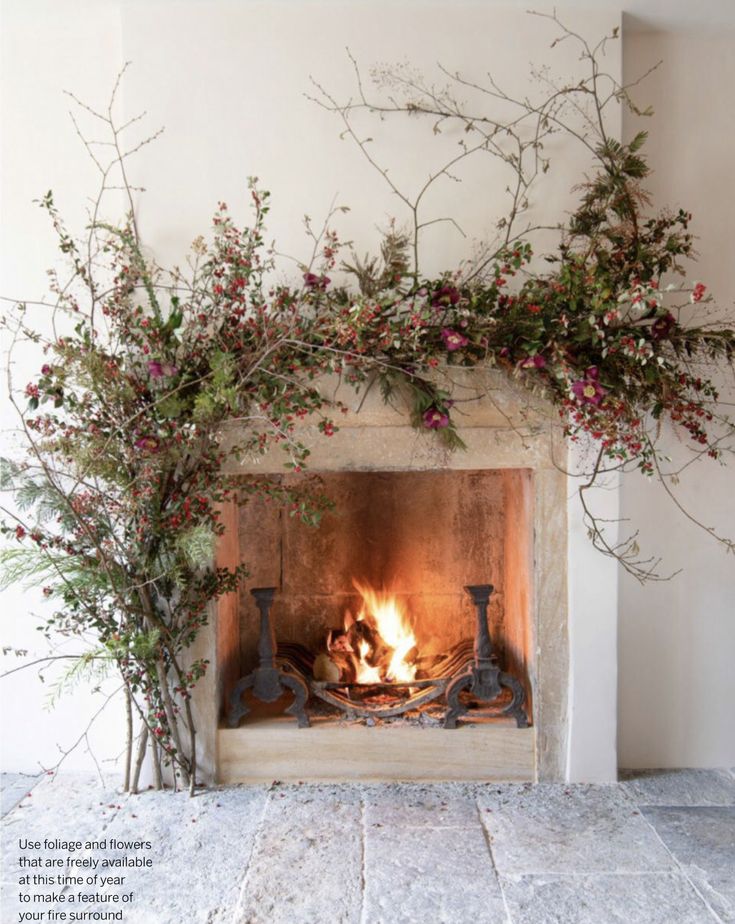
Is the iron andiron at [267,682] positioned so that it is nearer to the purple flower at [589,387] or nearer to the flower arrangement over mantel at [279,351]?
the flower arrangement over mantel at [279,351]

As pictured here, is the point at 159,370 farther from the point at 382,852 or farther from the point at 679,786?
the point at 679,786

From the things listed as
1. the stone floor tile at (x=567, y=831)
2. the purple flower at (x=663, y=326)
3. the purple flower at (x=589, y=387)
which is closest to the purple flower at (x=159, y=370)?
the purple flower at (x=589, y=387)

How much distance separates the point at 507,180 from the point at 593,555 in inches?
50.8

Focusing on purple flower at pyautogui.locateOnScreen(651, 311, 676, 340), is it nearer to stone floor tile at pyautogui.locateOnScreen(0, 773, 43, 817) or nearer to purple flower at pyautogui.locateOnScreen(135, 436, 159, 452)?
purple flower at pyautogui.locateOnScreen(135, 436, 159, 452)

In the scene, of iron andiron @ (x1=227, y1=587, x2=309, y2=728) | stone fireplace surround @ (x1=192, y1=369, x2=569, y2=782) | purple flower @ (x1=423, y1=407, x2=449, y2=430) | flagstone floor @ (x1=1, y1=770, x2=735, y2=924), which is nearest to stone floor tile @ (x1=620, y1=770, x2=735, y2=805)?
flagstone floor @ (x1=1, y1=770, x2=735, y2=924)

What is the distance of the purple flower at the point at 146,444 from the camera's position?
8.79 feet

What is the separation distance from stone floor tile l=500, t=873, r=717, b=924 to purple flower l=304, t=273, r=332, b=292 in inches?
71.0

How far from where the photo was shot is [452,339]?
269cm

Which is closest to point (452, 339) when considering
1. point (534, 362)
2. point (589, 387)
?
point (534, 362)

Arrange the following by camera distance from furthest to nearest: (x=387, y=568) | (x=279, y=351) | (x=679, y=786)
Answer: (x=387, y=568) → (x=679, y=786) → (x=279, y=351)

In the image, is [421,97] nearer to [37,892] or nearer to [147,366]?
[147,366]

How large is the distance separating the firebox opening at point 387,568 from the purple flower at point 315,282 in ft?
3.01

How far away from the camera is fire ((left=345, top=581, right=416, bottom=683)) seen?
3426mm

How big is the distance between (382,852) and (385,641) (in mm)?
1043
